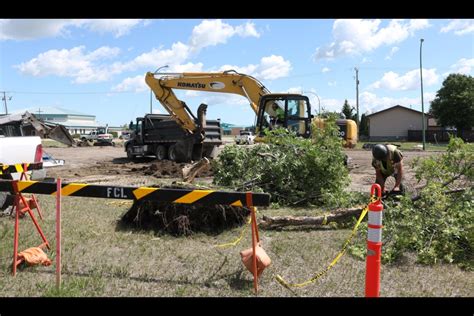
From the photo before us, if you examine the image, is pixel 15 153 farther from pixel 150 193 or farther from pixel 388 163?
pixel 388 163

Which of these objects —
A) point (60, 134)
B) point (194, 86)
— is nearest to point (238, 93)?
point (194, 86)

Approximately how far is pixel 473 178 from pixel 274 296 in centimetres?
436

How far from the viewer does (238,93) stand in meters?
18.2

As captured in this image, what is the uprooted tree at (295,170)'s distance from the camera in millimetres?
9211

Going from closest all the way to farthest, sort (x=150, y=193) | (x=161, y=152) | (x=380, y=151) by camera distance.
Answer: (x=150, y=193)
(x=380, y=151)
(x=161, y=152)

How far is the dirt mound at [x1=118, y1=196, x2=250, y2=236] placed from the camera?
6.70 m

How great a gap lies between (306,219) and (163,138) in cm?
1623

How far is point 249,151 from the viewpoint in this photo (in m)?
10.2

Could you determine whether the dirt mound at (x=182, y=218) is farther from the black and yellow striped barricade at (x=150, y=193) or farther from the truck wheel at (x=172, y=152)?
the truck wheel at (x=172, y=152)

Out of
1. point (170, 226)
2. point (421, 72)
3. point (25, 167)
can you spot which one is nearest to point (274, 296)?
point (170, 226)

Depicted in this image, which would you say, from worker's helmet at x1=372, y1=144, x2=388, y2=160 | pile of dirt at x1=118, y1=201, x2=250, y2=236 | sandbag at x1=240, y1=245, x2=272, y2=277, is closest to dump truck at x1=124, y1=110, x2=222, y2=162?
worker's helmet at x1=372, y1=144, x2=388, y2=160

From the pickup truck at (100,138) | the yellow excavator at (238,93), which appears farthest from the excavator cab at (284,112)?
the pickup truck at (100,138)
